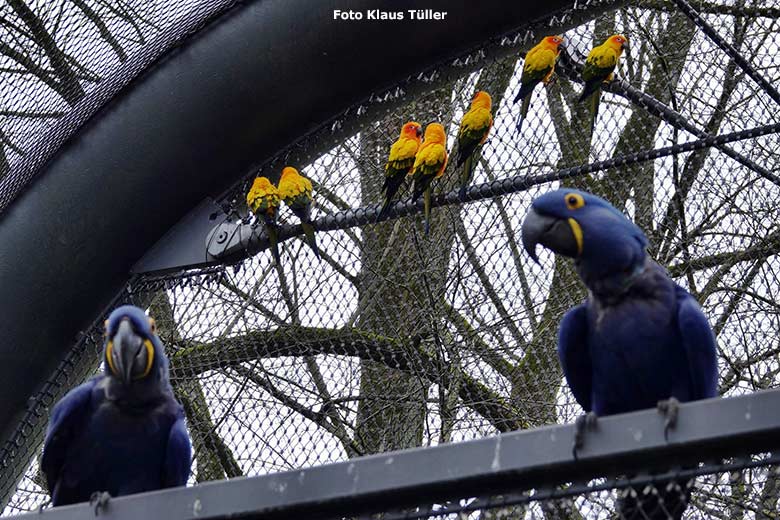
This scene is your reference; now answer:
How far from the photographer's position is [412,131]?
479 centimetres

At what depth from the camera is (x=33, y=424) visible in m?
4.00

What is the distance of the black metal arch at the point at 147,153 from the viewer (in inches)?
157

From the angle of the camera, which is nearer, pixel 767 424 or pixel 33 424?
pixel 767 424

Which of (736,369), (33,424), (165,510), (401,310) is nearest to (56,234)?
(33,424)

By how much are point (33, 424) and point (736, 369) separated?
2682mm

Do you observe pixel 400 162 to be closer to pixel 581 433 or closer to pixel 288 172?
pixel 288 172

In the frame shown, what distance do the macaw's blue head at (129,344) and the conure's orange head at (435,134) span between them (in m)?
1.83

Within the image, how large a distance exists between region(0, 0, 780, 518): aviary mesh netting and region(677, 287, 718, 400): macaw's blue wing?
63.5 inches

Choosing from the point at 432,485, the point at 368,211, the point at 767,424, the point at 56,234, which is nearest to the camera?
the point at 767,424

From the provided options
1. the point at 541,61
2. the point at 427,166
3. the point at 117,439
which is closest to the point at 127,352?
the point at 117,439

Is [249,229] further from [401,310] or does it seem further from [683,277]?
[683,277]

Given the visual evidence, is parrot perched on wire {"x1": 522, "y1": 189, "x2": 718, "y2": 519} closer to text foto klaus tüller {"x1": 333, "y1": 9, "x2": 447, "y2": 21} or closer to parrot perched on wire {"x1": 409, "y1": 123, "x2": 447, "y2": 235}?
text foto klaus tüller {"x1": 333, "y1": 9, "x2": 447, "y2": 21}

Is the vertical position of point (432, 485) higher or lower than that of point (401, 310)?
lower

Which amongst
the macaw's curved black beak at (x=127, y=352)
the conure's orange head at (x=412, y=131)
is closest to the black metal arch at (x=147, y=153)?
the conure's orange head at (x=412, y=131)
